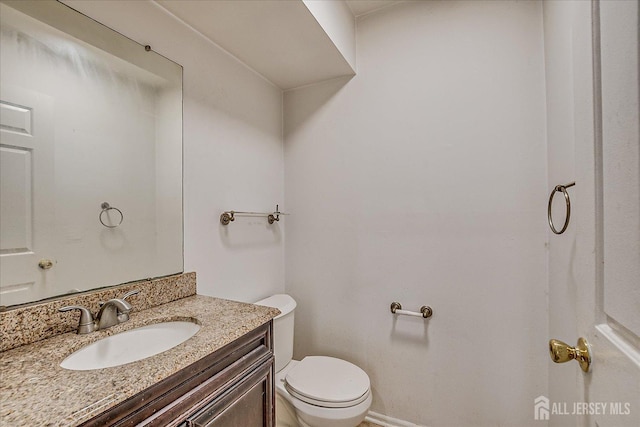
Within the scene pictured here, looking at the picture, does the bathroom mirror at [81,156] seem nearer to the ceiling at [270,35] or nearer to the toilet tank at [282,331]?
the ceiling at [270,35]

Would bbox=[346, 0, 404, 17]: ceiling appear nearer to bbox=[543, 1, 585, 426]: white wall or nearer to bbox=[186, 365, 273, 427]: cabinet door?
bbox=[543, 1, 585, 426]: white wall

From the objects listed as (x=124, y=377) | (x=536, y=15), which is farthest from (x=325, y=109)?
(x=124, y=377)

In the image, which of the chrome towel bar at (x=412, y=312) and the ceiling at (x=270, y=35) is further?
the chrome towel bar at (x=412, y=312)

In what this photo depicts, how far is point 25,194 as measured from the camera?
0.89m

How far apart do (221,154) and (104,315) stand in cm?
94

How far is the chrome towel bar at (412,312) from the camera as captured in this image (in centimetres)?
160

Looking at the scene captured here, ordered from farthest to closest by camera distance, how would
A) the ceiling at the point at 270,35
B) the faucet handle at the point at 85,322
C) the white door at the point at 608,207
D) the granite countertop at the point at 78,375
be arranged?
1. the ceiling at the point at 270,35
2. the faucet handle at the point at 85,322
3. the granite countertop at the point at 78,375
4. the white door at the point at 608,207

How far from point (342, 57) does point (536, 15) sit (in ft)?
3.23

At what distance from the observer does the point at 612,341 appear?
1.57ft

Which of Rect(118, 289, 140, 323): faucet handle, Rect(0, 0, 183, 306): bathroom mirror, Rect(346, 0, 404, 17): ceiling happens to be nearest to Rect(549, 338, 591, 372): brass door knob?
Rect(118, 289, 140, 323): faucet handle

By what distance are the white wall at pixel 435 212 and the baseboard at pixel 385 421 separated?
34 millimetres

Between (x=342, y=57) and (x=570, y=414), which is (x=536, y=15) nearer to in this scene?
(x=342, y=57)

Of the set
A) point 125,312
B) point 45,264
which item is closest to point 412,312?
point 125,312

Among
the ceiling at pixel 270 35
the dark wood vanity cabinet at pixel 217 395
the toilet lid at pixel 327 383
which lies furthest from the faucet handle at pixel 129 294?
the ceiling at pixel 270 35
